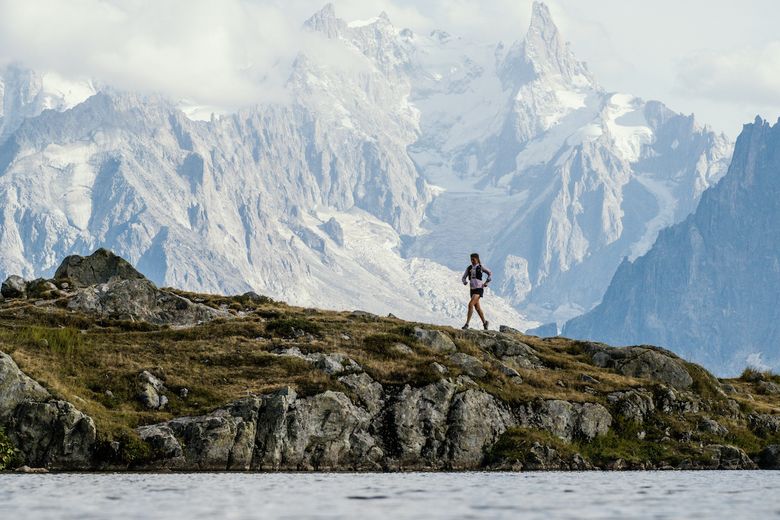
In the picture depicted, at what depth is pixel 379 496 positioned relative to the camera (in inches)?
1362

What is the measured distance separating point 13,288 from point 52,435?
108ft

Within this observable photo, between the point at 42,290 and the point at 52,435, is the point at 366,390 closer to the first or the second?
the point at 52,435

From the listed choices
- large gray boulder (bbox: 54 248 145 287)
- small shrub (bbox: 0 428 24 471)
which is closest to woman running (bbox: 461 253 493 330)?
small shrub (bbox: 0 428 24 471)

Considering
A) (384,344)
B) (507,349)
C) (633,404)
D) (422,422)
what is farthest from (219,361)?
(633,404)

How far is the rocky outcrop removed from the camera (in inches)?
1865

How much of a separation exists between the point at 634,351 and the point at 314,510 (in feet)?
160

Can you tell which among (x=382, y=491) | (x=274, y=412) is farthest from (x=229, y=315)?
(x=382, y=491)

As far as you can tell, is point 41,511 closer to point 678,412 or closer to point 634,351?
point 678,412

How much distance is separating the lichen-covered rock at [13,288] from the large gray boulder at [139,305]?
789 centimetres

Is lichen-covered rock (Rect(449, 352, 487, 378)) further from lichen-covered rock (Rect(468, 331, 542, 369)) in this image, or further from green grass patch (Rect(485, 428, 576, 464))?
lichen-covered rock (Rect(468, 331, 542, 369))

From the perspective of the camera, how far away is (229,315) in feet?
246

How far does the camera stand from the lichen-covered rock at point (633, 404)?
6319cm

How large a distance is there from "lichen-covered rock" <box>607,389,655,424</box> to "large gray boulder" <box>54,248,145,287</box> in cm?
4025

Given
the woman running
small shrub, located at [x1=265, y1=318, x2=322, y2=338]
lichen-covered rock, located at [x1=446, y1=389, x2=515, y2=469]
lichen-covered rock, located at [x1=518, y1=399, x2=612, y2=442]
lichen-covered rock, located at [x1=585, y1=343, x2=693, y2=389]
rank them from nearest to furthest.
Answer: lichen-covered rock, located at [x1=446, y1=389, x2=515, y2=469], lichen-covered rock, located at [x1=518, y1=399, x2=612, y2=442], the woman running, small shrub, located at [x1=265, y1=318, x2=322, y2=338], lichen-covered rock, located at [x1=585, y1=343, x2=693, y2=389]
